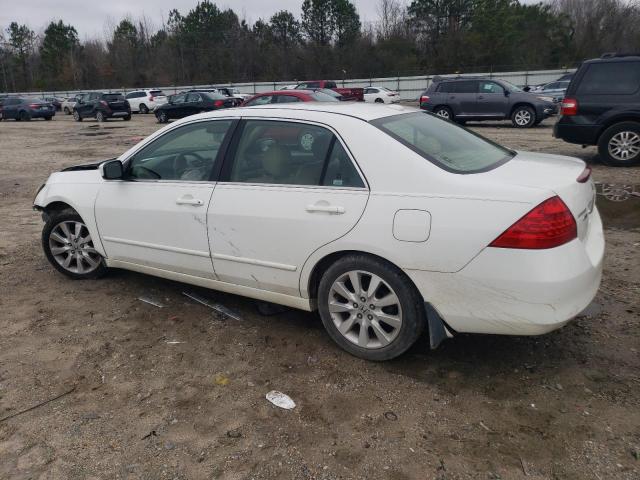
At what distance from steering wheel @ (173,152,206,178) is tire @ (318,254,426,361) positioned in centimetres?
142

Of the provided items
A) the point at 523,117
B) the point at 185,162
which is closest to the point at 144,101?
the point at 523,117

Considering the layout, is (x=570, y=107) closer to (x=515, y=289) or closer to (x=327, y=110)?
(x=327, y=110)

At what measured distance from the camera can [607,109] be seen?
9.16 metres

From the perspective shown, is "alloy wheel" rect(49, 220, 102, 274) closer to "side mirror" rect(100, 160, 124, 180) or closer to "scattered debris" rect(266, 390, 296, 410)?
"side mirror" rect(100, 160, 124, 180)

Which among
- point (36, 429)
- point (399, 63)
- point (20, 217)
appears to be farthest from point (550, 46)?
point (36, 429)

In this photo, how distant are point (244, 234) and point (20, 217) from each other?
5.70 meters

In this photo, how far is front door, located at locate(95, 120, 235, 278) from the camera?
12.9ft

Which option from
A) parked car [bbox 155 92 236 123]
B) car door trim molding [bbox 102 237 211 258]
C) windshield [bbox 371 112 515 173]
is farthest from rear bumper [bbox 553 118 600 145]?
parked car [bbox 155 92 236 123]

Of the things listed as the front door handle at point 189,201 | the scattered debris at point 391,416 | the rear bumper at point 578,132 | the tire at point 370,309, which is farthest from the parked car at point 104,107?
the scattered debris at point 391,416

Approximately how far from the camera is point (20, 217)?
780 centimetres

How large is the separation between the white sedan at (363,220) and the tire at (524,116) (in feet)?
47.8

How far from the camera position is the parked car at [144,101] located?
109ft

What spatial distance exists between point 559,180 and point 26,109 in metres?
35.5

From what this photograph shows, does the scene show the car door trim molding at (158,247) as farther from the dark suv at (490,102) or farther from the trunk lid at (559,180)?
the dark suv at (490,102)
